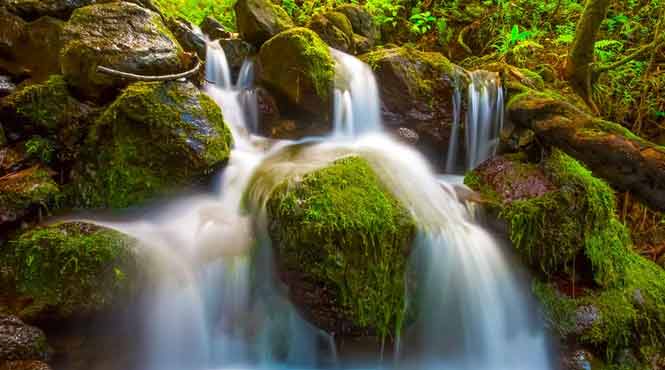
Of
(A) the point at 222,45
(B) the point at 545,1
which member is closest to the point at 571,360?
(A) the point at 222,45

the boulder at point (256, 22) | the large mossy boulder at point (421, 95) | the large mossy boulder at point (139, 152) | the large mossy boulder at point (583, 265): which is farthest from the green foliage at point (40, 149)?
the large mossy boulder at point (583, 265)

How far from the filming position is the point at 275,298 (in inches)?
122

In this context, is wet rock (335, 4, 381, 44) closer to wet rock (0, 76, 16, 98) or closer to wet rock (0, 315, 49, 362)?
wet rock (0, 76, 16, 98)

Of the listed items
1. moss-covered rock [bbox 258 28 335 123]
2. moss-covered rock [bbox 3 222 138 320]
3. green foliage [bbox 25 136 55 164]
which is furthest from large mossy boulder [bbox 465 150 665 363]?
green foliage [bbox 25 136 55 164]

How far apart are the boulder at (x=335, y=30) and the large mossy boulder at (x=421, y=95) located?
1.31 metres

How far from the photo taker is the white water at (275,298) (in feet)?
9.93

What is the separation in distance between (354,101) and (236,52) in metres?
2.05

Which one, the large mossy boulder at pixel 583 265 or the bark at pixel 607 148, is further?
the large mossy boulder at pixel 583 265

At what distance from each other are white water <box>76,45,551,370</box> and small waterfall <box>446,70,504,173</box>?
150 centimetres

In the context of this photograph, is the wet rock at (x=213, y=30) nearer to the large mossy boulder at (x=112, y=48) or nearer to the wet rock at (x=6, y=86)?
the large mossy boulder at (x=112, y=48)

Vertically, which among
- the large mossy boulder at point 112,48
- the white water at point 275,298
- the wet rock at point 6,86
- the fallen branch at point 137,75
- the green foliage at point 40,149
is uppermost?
the large mossy boulder at point 112,48

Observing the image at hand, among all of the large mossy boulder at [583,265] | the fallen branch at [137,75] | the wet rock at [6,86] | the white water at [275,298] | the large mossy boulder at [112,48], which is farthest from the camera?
the wet rock at [6,86]

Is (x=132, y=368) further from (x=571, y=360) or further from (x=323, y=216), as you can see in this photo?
(x=571, y=360)

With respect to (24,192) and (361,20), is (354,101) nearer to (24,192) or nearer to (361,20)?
(361,20)
